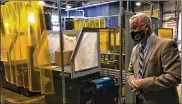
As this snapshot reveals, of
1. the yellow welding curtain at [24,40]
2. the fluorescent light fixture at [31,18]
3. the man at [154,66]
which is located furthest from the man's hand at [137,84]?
the fluorescent light fixture at [31,18]

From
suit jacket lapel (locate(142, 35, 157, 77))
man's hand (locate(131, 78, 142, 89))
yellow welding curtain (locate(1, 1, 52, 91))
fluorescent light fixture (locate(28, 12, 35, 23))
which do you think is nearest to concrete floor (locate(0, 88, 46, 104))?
yellow welding curtain (locate(1, 1, 52, 91))

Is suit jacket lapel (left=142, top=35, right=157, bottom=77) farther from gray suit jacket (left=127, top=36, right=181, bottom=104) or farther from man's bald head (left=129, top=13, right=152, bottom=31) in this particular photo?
man's bald head (left=129, top=13, right=152, bottom=31)

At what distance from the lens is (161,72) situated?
1.38 meters

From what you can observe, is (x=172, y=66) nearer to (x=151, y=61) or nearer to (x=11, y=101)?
(x=151, y=61)

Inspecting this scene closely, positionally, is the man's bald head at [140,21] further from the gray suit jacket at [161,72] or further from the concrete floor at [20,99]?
the concrete floor at [20,99]

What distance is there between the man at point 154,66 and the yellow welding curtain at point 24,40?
73.4 inches

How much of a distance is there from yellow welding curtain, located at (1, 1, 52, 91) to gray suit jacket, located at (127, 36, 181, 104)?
6.37 ft

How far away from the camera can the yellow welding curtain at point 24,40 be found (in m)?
3.04

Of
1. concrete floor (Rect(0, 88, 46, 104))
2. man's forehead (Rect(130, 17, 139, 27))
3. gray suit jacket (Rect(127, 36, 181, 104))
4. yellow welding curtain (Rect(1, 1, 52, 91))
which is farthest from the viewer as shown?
concrete floor (Rect(0, 88, 46, 104))

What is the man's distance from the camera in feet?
4.31

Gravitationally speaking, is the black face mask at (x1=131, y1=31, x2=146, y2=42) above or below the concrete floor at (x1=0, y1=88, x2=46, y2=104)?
above

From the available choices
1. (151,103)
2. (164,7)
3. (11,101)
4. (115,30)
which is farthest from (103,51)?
(164,7)

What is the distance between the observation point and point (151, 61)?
1.38m

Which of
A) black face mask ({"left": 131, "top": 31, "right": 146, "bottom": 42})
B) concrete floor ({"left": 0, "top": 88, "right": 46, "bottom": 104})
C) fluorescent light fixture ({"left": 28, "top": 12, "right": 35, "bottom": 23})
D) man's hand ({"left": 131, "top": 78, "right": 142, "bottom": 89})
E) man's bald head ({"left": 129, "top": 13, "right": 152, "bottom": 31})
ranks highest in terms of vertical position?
fluorescent light fixture ({"left": 28, "top": 12, "right": 35, "bottom": 23})
